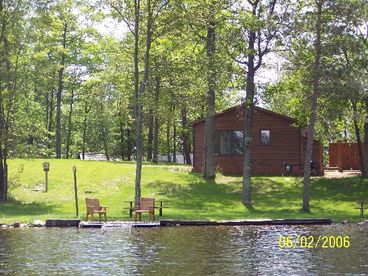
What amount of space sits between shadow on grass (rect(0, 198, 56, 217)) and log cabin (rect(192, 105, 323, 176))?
46.4 feet

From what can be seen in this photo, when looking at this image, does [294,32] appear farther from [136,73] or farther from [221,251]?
[221,251]

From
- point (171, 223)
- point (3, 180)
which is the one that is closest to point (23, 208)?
point (3, 180)

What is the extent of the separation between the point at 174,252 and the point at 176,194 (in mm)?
16266

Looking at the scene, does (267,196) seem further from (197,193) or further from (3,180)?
(3,180)

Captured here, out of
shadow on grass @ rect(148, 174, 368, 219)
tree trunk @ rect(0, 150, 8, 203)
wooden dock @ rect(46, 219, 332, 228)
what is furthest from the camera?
tree trunk @ rect(0, 150, 8, 203)

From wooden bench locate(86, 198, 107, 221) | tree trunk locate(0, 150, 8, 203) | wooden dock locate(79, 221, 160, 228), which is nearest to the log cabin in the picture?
tree trunk locate(0, 150, 8, 203)

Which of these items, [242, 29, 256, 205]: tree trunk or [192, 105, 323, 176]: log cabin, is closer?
[242, 29, 256, 205]: tree trunk

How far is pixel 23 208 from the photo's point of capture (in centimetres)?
2806

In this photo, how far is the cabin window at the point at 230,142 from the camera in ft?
132

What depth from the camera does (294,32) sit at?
27875 mm

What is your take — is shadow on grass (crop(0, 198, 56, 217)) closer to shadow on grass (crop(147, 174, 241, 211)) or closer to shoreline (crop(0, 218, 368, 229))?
shoreline (crop(0, 218, 368, 229))

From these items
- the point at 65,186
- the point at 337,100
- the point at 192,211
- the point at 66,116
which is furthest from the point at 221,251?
the point at 66,116

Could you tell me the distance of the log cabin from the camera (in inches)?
1566

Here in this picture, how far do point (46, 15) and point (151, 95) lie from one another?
7.50 meters
